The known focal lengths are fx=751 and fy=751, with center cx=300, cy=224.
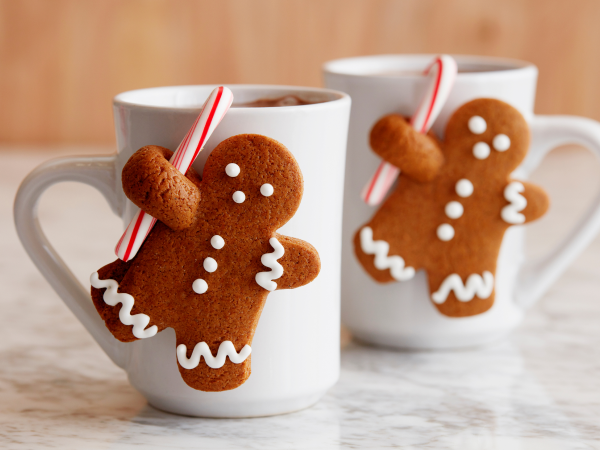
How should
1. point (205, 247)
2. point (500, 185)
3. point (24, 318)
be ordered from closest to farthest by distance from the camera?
point (205, 247), point (500, 185), point (24, 318)

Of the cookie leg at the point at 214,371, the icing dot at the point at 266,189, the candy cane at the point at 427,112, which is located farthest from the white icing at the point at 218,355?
the candy cane at the point at 427,112

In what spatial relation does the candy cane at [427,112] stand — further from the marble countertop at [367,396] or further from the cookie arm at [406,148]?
the marble countertop at [367,396]

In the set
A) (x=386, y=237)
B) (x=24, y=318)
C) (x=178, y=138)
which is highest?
(x=178, y=138)

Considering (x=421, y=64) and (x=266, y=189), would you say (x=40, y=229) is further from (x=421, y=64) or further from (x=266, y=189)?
(x=421, y=64)

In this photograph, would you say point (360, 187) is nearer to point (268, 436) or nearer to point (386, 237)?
point (386, 237)

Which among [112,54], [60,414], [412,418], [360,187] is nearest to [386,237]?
[360,187]

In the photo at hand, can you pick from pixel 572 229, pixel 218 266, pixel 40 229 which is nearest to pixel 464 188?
pixel 572 229
